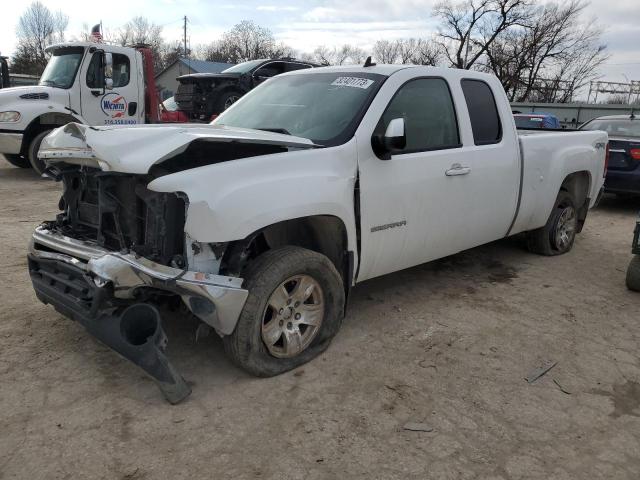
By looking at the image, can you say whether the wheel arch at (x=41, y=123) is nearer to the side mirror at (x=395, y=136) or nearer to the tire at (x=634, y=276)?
the side mirror at (x=395, y=136)

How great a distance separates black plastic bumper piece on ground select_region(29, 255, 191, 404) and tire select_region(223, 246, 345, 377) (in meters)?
0.40

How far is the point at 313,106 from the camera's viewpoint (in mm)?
4070

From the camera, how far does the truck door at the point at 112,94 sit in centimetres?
1049

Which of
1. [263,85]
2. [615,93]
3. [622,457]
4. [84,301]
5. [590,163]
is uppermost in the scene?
[615,93]

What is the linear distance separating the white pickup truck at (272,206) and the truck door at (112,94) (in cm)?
706

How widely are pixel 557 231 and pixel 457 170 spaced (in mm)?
2465

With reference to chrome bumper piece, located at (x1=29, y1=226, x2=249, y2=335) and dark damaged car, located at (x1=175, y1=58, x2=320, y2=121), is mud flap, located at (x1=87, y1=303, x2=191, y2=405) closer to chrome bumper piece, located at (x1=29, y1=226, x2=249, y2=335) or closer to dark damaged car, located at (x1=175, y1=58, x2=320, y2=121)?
chrome bumper piece, located at (x1=29, y1=226, x2=249, y2=335)

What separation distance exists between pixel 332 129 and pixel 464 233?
165 cm

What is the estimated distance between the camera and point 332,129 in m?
3.76

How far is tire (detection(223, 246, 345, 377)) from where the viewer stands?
312 cm

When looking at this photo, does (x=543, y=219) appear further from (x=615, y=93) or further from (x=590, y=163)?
(x=615, y=93)

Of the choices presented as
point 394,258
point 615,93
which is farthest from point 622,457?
point 615,93

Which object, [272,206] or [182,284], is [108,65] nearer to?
[272,206]

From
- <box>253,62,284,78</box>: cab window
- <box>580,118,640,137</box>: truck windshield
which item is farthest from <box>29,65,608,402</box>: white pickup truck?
<box>253,62,284,78</box>: cab window
